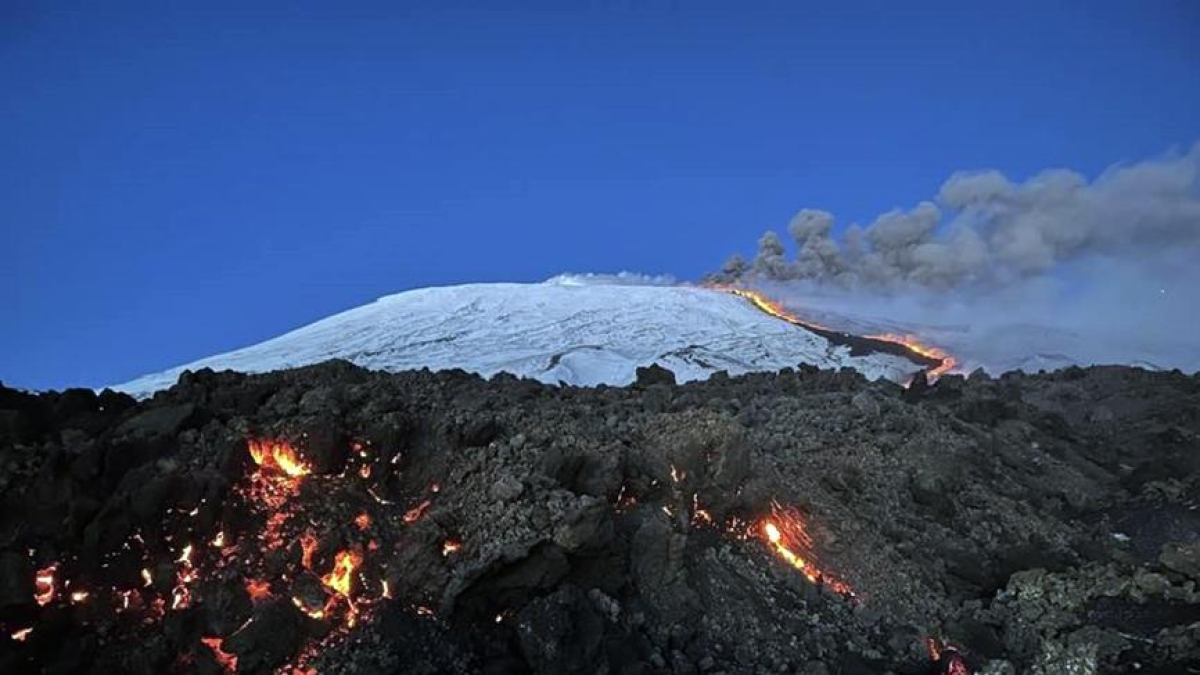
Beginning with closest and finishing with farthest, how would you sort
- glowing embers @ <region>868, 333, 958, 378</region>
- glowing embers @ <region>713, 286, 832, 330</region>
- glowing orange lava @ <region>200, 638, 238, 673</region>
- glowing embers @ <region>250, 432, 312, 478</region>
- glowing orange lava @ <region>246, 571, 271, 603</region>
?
Answer: 1. glowing orange lava @ <region>200, 638, 238, 673</region>
2. glowing orange lava @ <region>246, 571, 271, 603</region>
3. glowing embers @ <region>250, 432, 312, 478</region>
4. glowing embers @ <region>868, 333, 958, 378</region>
5. glowing embers @ <region>713, 286, 832, 330</region>

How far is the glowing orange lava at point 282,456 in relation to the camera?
719cm

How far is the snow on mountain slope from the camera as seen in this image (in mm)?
22688

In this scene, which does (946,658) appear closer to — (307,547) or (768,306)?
(307,547)

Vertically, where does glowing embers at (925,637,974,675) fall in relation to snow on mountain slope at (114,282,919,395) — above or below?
below

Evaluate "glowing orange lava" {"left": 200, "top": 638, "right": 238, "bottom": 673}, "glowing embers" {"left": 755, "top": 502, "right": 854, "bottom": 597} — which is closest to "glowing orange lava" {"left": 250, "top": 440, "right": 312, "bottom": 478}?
"glowing orange lava" {"left": 200, "top": 638, "right": 238, "bottom": 673}

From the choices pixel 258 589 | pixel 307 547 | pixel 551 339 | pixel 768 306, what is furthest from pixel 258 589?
pixel 768 306

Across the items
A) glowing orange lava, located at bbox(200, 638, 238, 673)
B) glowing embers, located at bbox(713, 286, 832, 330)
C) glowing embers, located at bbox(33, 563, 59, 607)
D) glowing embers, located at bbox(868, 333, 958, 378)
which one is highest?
glowing embers, located at bbox(713, 286, 832, 330)

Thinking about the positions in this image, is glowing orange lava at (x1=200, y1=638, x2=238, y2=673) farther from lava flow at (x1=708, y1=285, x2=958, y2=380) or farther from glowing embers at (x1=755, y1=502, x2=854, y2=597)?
lava flow at (x1=708, y1=285, x2=958, y2=380)

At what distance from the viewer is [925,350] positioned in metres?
28.7

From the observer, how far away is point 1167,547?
874 cm

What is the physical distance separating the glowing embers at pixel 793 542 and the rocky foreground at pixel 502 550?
29 millimetres

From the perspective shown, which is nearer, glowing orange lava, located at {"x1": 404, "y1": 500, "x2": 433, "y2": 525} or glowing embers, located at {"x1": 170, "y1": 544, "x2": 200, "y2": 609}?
glowing embers, located at {"x1": 170, "y1": 544, "x2": 200, "y2": 609}

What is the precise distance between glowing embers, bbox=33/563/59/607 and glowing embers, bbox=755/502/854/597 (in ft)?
18.3

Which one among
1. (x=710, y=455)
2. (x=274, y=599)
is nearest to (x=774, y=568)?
(x=710, y=455)
